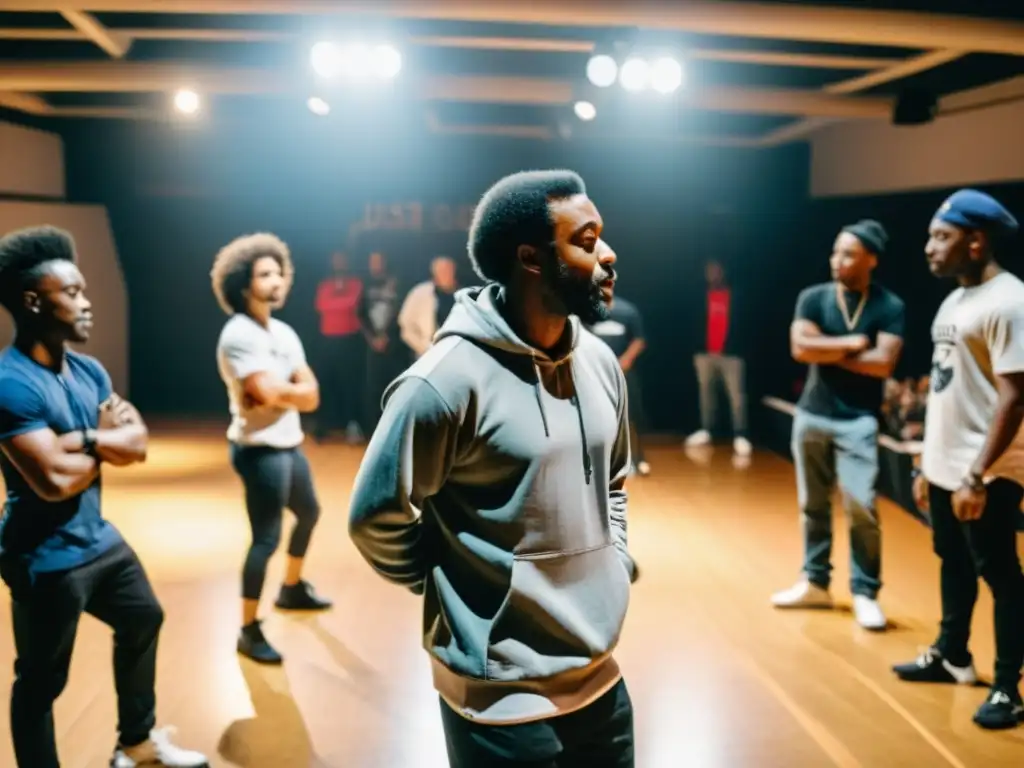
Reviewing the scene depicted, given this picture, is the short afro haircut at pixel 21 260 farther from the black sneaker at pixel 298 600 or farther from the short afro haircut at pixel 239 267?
the black sneaker at pixel 298 600

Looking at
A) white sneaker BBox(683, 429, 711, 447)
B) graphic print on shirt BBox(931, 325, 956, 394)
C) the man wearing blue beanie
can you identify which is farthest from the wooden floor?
white sneaker BBox(683, 429, 711, 447)

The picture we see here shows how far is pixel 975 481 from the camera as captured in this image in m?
3.20

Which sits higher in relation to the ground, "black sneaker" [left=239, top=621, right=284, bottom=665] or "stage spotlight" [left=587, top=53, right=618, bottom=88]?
"stage spotlight" [left=587, top=53, right=618, bottom=88]

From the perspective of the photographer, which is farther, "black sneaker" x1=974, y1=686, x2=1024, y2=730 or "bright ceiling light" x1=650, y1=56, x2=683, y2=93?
"bright ceiling light" x1=650, y1=56, x2=683, y2=93

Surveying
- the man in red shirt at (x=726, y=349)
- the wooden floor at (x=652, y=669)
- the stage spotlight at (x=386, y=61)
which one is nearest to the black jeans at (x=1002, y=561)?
the wooden floor at (x=652, y=669)

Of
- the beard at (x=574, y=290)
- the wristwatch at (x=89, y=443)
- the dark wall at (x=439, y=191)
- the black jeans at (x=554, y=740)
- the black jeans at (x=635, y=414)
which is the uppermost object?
the dark wall at (x=439, y=191)

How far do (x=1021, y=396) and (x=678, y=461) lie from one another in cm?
523

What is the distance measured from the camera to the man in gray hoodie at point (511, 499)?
1.60 metres

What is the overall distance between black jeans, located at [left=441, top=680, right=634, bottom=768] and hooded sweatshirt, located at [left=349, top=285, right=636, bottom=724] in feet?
0.08

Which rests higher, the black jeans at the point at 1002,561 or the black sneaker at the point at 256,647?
the black jeans at the point at 1002,561

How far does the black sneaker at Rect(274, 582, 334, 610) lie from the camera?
454 centimetres

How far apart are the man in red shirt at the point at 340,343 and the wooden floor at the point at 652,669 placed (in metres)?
3.53

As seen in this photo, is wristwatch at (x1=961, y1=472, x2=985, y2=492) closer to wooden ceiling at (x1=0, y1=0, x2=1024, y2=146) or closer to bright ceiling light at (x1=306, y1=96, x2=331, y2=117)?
wooden ceiling at (x1=0, y1=0, x2=1024, y2=146)

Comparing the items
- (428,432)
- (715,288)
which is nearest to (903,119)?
(715,288)
